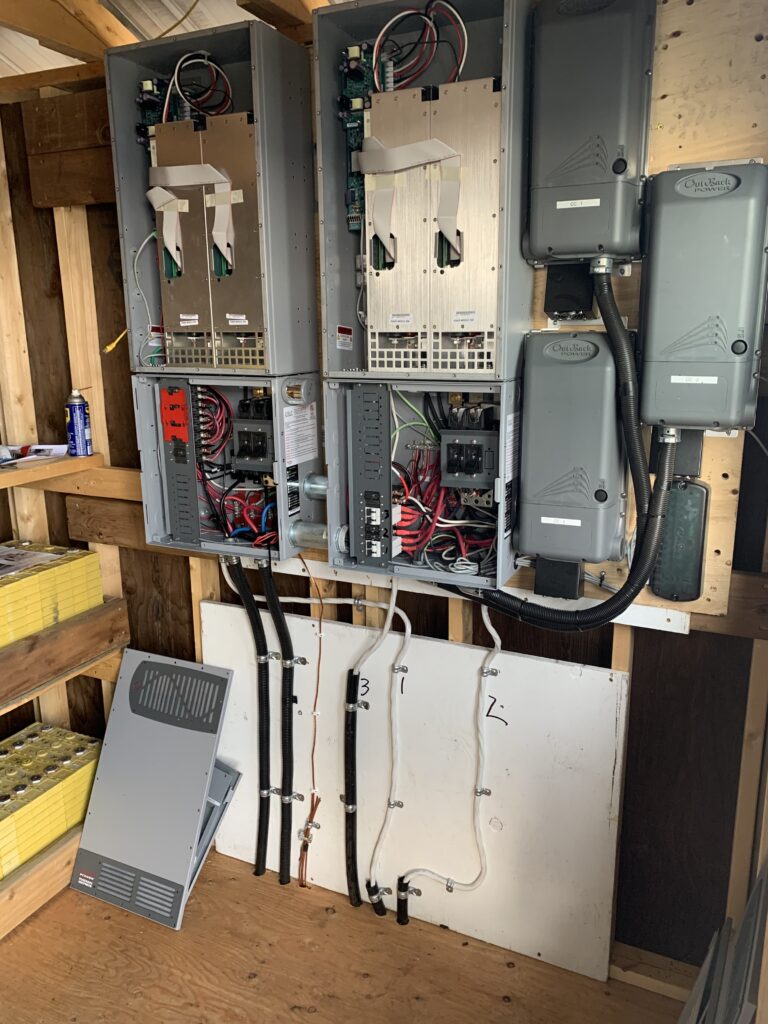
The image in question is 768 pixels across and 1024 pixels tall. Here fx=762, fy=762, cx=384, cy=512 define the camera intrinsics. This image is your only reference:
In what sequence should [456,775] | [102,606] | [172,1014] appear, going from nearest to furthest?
[172,1014] → [456,775] → [102,606]

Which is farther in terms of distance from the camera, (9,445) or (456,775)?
(9,445)

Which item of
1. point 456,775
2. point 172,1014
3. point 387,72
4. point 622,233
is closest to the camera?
point 622,233

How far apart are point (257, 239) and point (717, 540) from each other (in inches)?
47.0

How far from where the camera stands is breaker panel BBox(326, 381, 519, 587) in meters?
1.63

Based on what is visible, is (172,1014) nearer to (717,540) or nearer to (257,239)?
(717,540)

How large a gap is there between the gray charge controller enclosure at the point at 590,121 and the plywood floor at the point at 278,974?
5.63 ft

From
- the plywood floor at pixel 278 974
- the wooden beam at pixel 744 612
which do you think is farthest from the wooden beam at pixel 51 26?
the plywood floor at pixel 278 974

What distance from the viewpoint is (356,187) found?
1664mm

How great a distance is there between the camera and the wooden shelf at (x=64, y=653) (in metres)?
2.06

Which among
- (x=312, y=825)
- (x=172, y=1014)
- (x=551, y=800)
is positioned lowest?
(x=172, y=1014)

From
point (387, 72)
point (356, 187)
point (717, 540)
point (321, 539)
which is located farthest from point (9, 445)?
point (717, 540)

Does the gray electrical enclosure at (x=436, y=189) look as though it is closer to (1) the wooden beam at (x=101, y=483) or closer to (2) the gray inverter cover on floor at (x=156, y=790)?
(1) the wooden beam at (x=101, y=483)

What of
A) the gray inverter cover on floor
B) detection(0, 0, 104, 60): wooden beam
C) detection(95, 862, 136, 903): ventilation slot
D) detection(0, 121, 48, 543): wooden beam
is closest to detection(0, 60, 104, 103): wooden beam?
detection(0, 0, 104, 60): wooden beam

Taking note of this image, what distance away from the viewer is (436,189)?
1503mm
